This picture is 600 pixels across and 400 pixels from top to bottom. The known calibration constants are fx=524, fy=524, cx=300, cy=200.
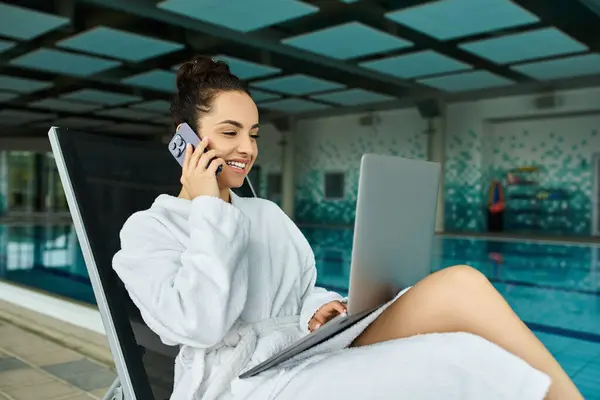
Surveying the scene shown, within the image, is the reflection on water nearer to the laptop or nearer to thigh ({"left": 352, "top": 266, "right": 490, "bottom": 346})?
the laptop

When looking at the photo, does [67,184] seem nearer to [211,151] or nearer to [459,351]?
[211,151]

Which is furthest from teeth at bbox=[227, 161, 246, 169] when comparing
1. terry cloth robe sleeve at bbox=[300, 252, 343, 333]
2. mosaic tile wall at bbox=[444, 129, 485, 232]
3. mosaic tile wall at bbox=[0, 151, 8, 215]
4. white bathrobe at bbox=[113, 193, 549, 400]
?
mosaic tile wall at bbox=[0, 151, 8, 215]

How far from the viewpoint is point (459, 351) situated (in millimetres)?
793

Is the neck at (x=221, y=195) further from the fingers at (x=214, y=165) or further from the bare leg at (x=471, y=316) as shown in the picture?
the bare leg at (x=471, y=316)

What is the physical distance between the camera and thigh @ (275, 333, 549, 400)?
30.5 inches

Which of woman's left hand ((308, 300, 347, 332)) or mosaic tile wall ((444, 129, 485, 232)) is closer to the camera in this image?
woman's left hand ((308, 300, 347, 332))

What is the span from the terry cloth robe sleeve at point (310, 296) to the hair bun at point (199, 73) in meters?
0.47

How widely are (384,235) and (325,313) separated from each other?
0.24m

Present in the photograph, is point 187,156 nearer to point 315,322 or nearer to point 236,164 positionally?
point 236,164

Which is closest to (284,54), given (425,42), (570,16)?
(425,42)

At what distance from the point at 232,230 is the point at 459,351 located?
17.5 inches

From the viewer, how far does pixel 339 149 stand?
15234 millimetres

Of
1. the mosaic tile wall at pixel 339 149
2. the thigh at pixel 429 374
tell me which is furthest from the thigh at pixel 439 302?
the mosaic tile wall at pixel 339 149

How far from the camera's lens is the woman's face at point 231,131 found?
1.10 meters
